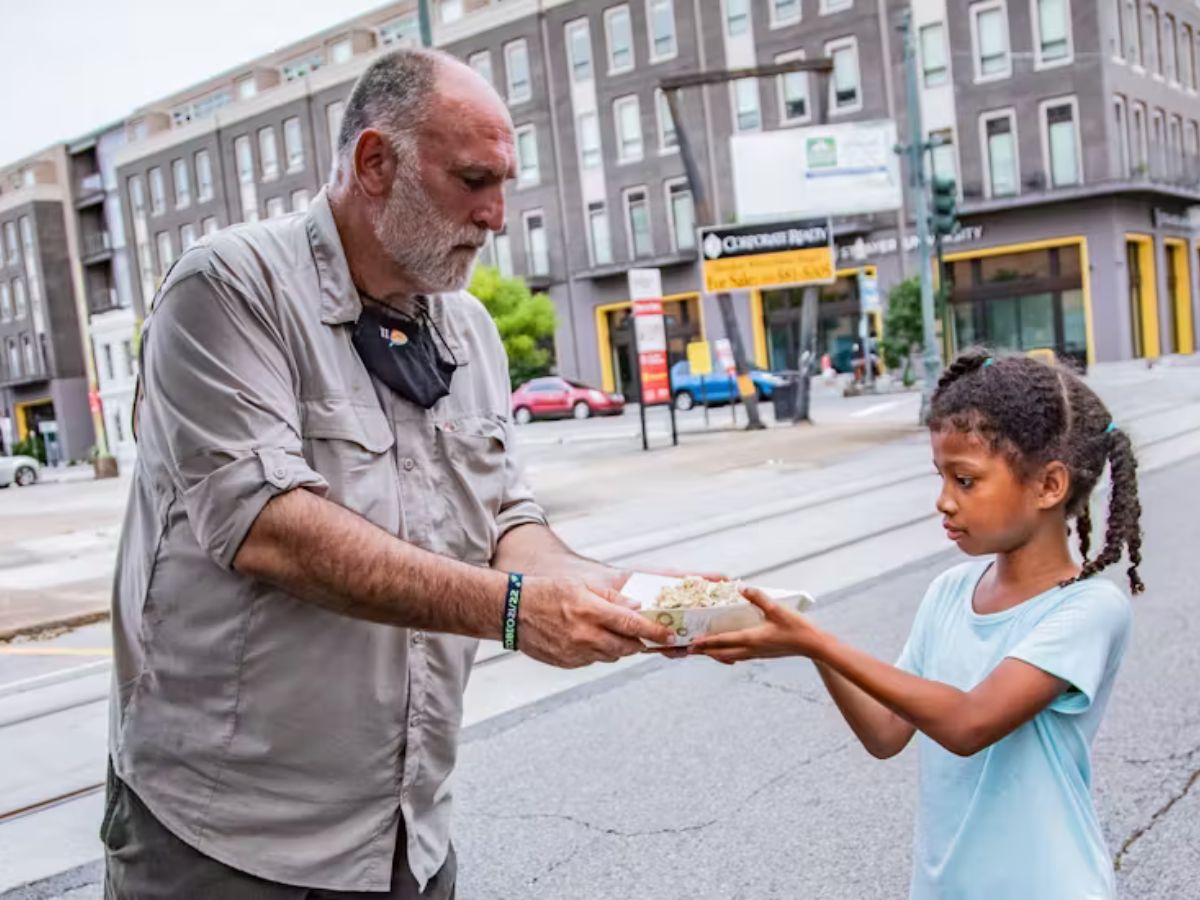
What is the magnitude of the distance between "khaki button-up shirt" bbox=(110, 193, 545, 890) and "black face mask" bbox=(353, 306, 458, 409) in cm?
3

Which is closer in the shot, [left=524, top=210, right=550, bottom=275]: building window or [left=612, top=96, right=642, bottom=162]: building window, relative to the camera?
[left=612, top=96, right=642, bottom=162]: building window

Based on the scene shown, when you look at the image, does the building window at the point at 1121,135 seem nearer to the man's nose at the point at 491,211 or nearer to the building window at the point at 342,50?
the building window at the point at 342,50

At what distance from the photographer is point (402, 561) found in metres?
1.71

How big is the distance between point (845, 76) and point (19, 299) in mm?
46854

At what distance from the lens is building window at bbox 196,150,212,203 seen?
5416cm

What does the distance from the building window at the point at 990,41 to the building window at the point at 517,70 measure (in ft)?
53.9

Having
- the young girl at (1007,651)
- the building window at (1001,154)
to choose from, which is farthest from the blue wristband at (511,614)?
the building window at (1001,154)

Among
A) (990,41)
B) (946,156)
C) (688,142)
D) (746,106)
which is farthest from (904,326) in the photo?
(688,142)

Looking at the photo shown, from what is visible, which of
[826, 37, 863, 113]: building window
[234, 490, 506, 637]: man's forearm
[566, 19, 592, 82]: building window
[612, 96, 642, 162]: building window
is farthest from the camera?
[566, 19, 592, 82]: building window

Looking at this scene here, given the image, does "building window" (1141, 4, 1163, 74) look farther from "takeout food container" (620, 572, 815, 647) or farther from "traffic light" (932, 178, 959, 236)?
"takeout food container" (620, 572, 815, 647)

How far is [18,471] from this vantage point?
34906 millimetres

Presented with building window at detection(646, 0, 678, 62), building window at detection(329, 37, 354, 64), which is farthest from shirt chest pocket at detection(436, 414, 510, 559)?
building window at detection(329, 37, 354, 64)

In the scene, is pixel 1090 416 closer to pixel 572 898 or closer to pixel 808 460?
pixel 572 898

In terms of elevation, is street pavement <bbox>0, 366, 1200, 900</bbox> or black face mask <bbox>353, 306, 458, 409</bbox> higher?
black face mask <bbox>353, 306, 458, 409</bbox>
